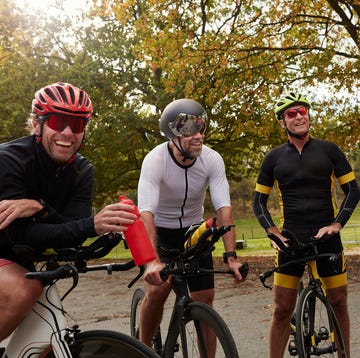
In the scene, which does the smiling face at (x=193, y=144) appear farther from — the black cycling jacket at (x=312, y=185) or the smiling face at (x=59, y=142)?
the smiling face at (x=59, y=142)

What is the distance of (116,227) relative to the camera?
92.8 inches

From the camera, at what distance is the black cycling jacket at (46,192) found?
2482 millimetres

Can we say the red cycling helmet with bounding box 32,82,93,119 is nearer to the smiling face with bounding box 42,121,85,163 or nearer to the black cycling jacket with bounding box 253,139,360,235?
the smiling face with bounding box 42,121,85,163

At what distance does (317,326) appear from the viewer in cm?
419

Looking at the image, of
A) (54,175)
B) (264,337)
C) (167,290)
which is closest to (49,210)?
(54,175)

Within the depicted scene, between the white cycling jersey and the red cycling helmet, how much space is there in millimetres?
1202

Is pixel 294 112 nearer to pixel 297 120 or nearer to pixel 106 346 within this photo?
pixel 297 120

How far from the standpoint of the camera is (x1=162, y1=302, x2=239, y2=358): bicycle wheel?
10.2 feet

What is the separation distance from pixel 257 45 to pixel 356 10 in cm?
237

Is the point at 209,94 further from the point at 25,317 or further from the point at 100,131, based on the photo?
the point at 25,317

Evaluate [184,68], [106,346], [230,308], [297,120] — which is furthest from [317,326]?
[184,68]

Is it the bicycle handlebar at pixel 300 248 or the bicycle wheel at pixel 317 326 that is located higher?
the bicycle handlebar at pixel 300 248

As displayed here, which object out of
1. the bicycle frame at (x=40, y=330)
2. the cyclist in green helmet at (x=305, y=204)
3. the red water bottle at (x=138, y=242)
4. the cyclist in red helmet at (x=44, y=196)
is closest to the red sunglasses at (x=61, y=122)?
the cyclist in red helmet at (x=44, y=196)

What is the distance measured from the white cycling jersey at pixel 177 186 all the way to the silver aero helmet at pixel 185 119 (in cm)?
26
